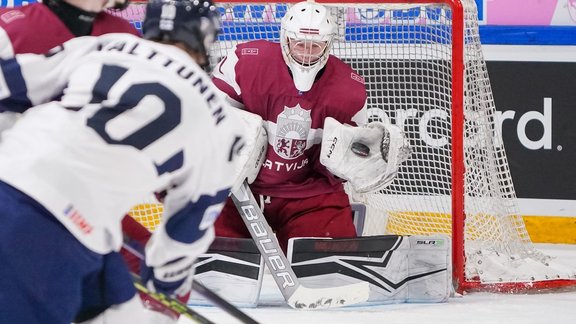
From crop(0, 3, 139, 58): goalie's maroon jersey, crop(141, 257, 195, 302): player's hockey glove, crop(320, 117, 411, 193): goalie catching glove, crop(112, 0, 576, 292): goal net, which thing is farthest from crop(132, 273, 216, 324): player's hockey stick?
crop(112, 0, 576, 292): goal net

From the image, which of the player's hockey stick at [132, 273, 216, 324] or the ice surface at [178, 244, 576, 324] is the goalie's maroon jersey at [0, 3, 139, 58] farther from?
the ice surface at [178, 244, 576, 324]

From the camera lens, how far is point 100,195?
1981 millimetres

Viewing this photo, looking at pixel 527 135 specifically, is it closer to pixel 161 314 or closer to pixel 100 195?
pixel 161 314

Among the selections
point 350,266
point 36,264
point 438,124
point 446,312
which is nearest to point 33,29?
point 36,264

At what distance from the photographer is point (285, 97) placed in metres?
3.98

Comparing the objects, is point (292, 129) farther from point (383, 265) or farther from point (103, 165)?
point (103, 165)

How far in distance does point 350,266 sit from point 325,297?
0.51 ft

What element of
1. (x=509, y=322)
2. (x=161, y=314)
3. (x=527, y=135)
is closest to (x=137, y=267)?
(x=161, y=314)

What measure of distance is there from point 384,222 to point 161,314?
7.34 ft

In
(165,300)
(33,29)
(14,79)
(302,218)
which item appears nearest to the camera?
(14,79)

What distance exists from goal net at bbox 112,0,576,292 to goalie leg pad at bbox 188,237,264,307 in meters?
0.65

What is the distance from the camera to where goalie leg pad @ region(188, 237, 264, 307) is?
3.85 m

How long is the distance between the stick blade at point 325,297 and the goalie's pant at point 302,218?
332 millimetres

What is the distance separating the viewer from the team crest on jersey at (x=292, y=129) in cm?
398
